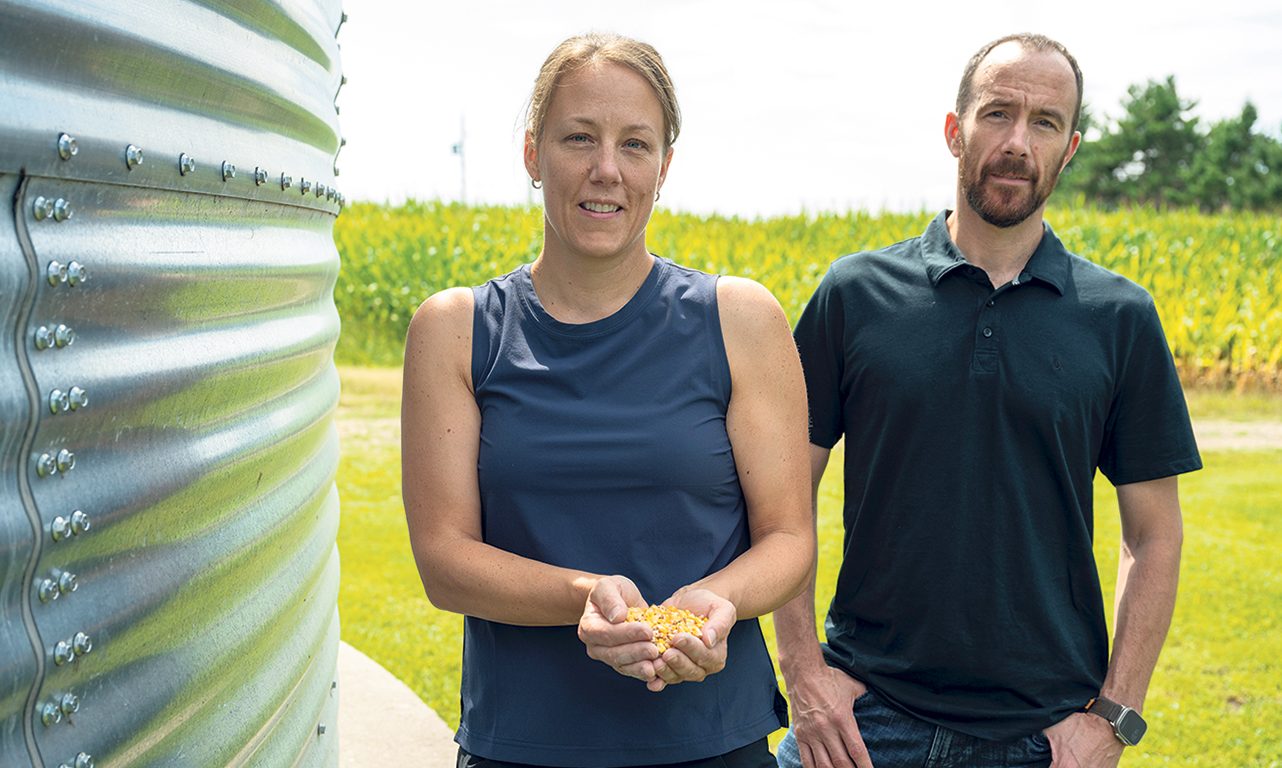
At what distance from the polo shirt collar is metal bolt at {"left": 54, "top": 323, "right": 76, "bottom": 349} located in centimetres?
171

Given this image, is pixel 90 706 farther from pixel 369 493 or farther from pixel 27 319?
pixel 369 493

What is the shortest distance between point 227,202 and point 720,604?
2.90 ft

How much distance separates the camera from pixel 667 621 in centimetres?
180

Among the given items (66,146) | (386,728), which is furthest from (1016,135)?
(386,728)

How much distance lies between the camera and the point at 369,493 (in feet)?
33.1

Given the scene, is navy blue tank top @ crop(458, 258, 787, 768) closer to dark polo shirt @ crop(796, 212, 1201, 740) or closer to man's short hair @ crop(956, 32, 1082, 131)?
dark polo shirt @ crop(796, 212, 1201, 740)

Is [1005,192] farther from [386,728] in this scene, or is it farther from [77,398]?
[386,728]

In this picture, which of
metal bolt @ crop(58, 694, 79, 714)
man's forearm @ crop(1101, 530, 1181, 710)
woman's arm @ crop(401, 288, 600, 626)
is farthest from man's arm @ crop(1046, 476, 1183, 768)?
metal bolt @ crop(58, 694, 79, 714)

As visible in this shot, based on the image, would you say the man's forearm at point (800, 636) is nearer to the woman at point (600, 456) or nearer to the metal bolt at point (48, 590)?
the woman at point (600, 456)

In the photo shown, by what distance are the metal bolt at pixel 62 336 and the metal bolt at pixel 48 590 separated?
0.23 metres

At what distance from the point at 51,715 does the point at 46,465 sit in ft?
0.84

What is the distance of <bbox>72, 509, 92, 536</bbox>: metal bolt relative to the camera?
132 centimetres

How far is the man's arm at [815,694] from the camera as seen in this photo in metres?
2.58

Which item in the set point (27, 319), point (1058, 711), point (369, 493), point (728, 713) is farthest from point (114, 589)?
point (369, 493)
